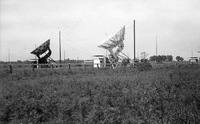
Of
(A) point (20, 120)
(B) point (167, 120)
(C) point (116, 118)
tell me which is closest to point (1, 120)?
(A) point (20, 120)

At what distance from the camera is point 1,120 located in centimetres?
586

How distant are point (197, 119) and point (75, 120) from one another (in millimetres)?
3537

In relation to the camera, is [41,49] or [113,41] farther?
[41,49]

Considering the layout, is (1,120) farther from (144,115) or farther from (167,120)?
(167,120)

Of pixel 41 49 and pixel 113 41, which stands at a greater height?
pixel 113 41

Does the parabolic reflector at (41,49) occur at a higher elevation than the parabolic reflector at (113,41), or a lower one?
lower

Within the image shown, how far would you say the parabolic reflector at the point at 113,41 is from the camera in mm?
29641

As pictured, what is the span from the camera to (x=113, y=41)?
29781 mm

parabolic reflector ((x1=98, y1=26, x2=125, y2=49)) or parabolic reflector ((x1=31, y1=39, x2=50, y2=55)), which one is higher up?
parabolic reflector ((x1=98, y1=26, x2=125, y2=49))

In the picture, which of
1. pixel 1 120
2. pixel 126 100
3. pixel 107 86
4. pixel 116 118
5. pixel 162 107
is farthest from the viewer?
pixel 107 86

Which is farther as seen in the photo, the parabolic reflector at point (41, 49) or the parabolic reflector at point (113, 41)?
the parabolic reflector at point (41, 49)

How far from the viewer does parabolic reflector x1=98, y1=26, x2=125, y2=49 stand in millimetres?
29641

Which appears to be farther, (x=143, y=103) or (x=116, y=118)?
(x=143, y=103)

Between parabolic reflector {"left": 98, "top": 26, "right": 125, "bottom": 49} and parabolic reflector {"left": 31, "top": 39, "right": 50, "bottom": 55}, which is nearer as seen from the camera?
parabolic reflector {"left": 98, "top": 26, "right": 125, "bottom": 49}
